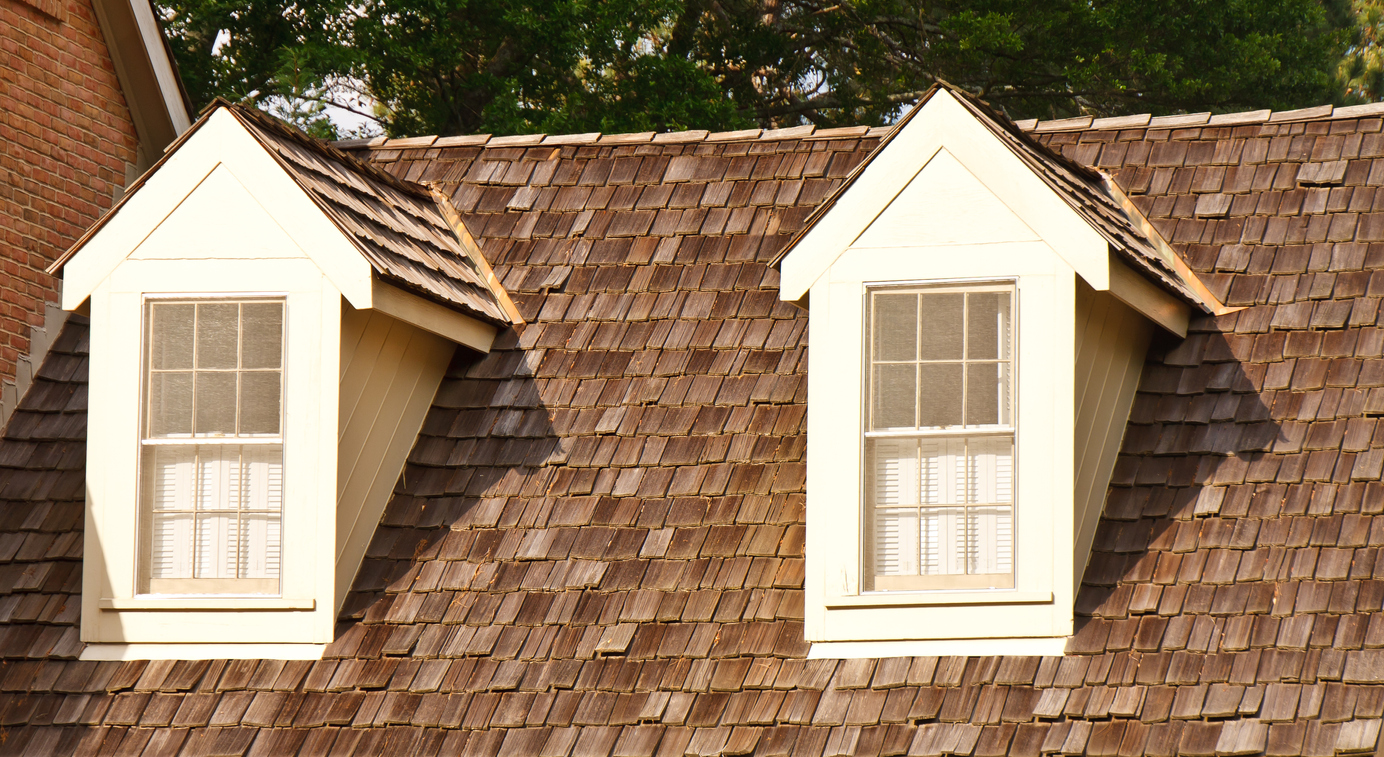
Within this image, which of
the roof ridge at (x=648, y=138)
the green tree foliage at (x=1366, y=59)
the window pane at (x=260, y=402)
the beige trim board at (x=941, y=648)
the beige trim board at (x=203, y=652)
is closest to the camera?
the beige trim board at (x=941, y=648)

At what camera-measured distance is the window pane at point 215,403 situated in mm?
A: 6289

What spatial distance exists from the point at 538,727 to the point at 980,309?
2445mm

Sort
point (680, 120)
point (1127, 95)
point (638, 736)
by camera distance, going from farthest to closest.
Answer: point (1127, 95), point (680, 120), point (638, 736)

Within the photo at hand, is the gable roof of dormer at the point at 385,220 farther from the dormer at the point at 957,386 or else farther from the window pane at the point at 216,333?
the dormer at the point at 957,386

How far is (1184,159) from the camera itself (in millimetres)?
7148

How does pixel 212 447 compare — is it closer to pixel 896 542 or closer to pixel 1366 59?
pixel 896 542

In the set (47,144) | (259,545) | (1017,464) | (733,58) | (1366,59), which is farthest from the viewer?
(1366,59)

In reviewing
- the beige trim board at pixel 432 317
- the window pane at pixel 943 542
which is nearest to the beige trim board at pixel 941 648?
the window pane at pixel 943 542

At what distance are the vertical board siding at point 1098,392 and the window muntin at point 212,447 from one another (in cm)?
336

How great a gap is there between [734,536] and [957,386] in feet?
3.70

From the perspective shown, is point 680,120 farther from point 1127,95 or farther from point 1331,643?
point 1331,643

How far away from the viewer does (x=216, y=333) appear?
250 inches

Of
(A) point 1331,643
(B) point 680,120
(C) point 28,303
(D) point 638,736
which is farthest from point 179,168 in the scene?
(B) point 680,120

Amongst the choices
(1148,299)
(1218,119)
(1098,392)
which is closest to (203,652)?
(1098,392)
